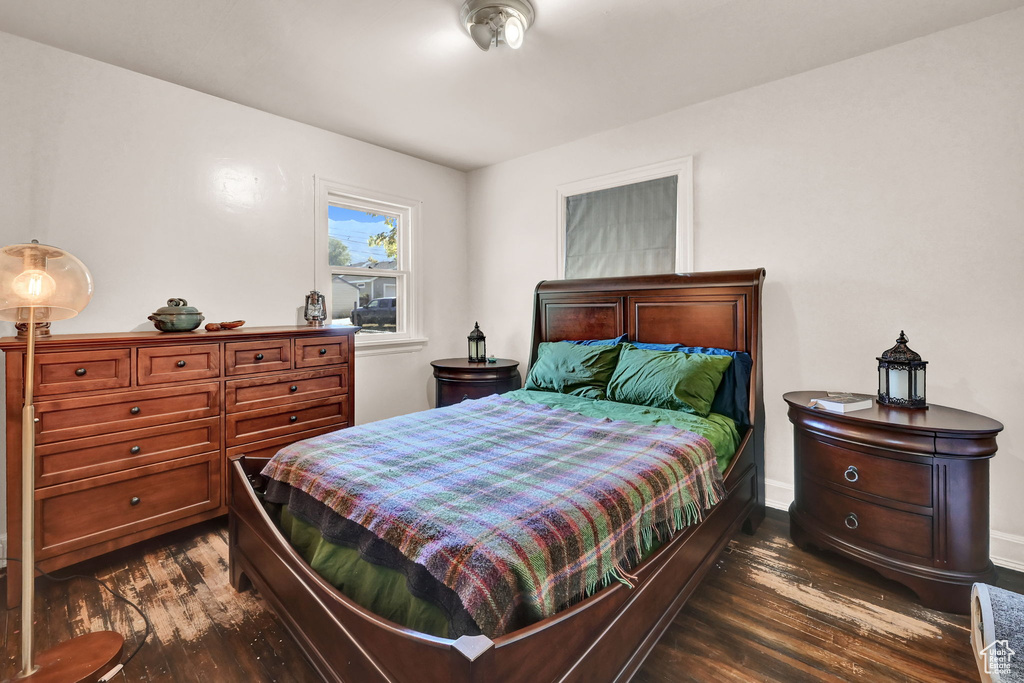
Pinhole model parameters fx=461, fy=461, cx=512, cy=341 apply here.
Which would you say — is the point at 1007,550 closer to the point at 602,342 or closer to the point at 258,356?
the point at 602,342

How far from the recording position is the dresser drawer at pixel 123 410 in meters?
2.07

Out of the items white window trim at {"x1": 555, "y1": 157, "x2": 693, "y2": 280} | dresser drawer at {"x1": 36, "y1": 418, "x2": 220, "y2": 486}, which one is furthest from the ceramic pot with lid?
white window trim at {"x1": 555, "y1": 157, "x2": 693, "y2": 280}

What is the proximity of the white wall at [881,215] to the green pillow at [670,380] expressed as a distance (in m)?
0.58

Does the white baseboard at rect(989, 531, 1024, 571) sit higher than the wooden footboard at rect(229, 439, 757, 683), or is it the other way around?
the wooden footboard at rect(229, 439, 757, 683)

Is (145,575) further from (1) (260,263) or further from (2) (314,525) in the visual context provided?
(1) (260,263)

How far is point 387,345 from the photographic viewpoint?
13.0 ft

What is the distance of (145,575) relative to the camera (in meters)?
2.19

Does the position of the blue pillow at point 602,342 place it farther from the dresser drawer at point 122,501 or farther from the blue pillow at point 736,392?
the dresser drawer at point 122,501

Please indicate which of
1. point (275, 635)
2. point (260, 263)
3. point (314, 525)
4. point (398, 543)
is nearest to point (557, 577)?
point (398, 543)

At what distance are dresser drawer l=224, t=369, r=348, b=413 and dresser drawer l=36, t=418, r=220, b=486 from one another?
165mm

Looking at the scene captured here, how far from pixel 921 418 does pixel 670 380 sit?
1.08 meters

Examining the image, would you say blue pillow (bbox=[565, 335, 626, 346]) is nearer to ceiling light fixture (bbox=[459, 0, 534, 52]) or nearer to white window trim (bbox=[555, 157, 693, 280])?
white window trim (bbox=[555, 157, 693, 280])

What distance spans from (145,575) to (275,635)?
936mm

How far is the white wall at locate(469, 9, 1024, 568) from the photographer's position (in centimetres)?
218
